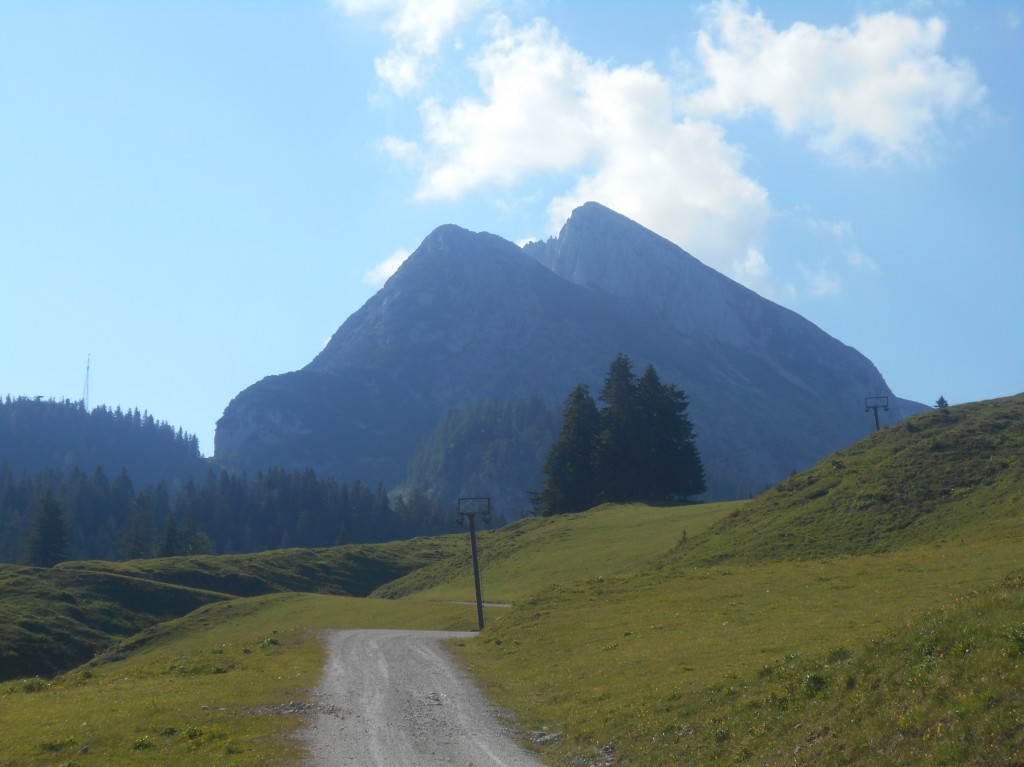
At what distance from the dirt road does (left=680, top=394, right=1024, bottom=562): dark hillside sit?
28.6 m

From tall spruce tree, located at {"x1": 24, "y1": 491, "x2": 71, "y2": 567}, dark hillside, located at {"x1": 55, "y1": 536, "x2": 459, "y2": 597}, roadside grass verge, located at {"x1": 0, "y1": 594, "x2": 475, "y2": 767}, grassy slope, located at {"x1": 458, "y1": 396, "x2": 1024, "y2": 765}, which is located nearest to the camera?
grassy slope, located at {"x1": 458, "y1": 396, "x2": 1024, "y2": 765}

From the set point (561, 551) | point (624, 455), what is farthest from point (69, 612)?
point (624, 455)

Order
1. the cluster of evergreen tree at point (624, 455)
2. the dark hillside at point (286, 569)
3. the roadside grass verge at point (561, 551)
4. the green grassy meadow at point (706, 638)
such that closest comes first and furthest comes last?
the green grassy meadow at point (706, 638) < the roadside grass verge at point (561, 551) < the dark hillside at point (286, 569) < the cluster of evergreen tree at point (624, 455)

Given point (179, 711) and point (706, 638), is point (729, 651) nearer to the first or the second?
point (706, 638)

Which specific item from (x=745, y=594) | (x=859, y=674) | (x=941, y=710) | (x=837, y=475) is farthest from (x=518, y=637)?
(x=837, y=475)

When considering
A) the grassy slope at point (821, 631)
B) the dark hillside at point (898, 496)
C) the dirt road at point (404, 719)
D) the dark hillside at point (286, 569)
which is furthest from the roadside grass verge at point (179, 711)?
the dark hillside at point (286, 569)

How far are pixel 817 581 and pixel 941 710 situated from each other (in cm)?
2993

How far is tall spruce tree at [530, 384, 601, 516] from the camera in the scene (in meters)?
129

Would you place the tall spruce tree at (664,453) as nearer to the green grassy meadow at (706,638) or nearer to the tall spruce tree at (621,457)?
the tall spruce tree at (621,457)

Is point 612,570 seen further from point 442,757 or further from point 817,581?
point 442,757

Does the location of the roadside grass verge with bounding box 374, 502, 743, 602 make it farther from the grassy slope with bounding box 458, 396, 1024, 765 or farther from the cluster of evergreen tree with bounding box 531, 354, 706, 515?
the cluster of evergreen tree with bounding box 531, 354, 706, 515

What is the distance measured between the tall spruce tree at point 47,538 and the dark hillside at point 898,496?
107655 mm

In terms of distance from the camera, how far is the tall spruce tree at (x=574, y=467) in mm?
128875

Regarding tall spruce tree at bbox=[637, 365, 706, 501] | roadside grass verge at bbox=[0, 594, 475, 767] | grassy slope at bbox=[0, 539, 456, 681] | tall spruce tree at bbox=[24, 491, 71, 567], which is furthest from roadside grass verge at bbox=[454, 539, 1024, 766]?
tall spruce tree at bbox=[24, 491, 71, 567]
